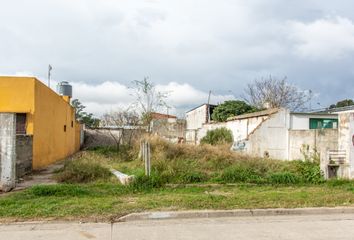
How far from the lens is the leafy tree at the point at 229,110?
106ft

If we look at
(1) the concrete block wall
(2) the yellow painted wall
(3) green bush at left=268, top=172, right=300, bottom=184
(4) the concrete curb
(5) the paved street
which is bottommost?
(5) the paved street

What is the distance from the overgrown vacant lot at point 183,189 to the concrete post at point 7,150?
98cm

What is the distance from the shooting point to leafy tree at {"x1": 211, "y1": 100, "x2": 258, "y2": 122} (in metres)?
Result: 32.4

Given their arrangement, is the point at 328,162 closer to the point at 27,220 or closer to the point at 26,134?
the point at 27,220

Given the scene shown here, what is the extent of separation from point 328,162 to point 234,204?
18.9 feet

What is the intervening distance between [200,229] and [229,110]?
88.2 ft

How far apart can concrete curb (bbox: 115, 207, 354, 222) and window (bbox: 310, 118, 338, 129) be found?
445 inches

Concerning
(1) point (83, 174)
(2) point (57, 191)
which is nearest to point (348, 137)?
(1) point (83, 174)

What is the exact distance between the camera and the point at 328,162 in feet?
39.5

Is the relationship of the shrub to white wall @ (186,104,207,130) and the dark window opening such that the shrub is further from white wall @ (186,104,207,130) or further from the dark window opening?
white wall @ (186,104,207,130)

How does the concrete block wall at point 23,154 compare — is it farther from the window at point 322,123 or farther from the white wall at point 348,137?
the window at point 322,123

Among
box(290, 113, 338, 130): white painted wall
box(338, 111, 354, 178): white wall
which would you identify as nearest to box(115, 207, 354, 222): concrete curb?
box(338, 111, 354, 178): white wall

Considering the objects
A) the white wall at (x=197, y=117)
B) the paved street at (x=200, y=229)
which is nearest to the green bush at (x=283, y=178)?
the paved street at (x=200, y=229)

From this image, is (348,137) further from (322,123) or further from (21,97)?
(21,97)
